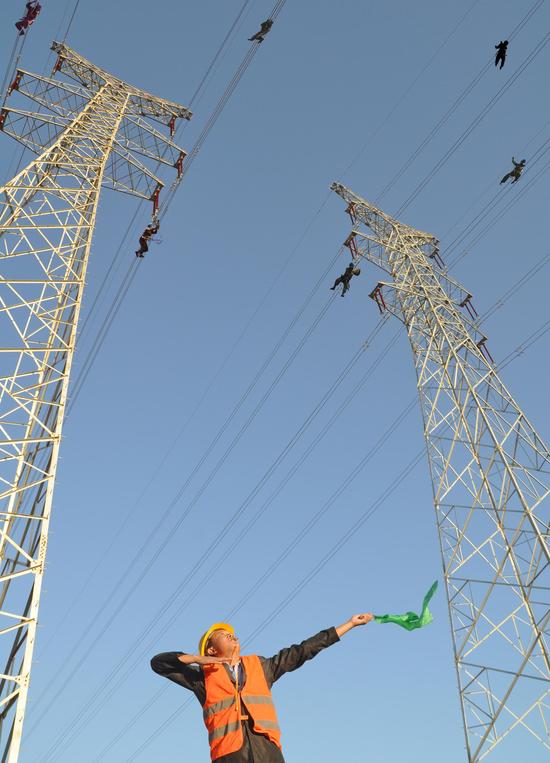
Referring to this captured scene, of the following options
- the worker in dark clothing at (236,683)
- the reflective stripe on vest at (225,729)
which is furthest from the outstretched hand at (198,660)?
the reflective stripe on vest at (225,729)

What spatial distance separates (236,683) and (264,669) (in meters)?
0.25

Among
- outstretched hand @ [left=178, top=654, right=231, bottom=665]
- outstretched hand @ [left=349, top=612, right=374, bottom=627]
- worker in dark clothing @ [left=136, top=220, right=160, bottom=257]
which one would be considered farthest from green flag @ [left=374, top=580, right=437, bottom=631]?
worker in dark clothing @ [left=136, top=220, right=160, bottom=257]

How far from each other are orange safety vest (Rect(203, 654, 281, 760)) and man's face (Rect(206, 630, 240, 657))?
0.53ft

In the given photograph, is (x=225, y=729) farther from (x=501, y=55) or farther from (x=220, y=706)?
(x=501, y=55)

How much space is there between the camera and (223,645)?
3.93 metres

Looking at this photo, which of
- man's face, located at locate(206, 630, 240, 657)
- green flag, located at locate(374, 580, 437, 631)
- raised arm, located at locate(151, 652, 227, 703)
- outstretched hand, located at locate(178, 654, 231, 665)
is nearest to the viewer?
Answer: outstretched hand, located at locate(178, 654, 231, 665)

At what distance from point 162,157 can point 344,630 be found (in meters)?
15.5

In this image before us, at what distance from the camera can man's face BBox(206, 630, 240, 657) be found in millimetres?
3922

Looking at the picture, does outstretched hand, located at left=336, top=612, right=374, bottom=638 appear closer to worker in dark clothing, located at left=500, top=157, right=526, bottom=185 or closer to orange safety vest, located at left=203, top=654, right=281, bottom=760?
orange safety vest, located at left=203, top=654, right=281, bottom=760

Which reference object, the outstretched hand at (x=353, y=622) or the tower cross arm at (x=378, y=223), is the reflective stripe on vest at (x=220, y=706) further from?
the tower cross arm at (x=378, y=223)

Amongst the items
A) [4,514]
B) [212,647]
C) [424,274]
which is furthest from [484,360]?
[212,647]

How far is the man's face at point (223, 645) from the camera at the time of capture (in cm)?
392

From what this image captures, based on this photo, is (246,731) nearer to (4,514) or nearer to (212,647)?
(212,647)

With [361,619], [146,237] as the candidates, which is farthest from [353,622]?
[146,237]
